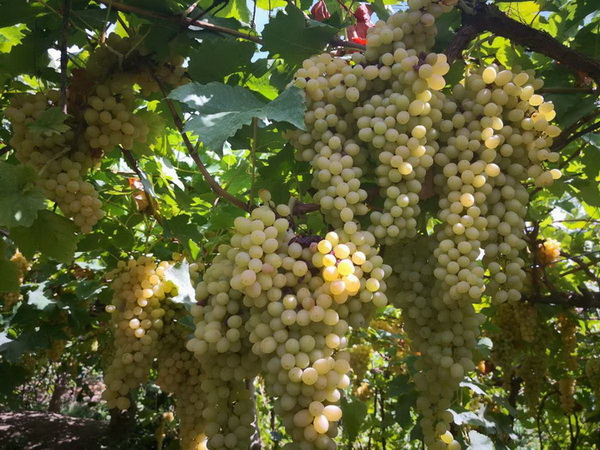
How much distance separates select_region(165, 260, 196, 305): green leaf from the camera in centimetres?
163

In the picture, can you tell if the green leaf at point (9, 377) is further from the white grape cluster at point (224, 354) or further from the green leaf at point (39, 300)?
the white grape cluster at point (224, 354)

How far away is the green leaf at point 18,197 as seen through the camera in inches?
43.1

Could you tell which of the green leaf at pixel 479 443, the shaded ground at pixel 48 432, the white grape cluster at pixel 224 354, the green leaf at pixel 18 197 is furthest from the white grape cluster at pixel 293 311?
the shaded ground at pixel 48 432

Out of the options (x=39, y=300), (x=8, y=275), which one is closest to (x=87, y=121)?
(x=8, y=275)

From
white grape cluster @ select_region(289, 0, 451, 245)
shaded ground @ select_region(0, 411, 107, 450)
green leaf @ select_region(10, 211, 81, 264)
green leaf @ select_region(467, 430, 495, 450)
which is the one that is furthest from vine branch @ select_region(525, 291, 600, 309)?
shaded ground @ select_region(0, 411, 107, 450)

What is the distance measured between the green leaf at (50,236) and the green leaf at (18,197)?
0.20 m

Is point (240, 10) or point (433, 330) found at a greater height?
point (240, 10)

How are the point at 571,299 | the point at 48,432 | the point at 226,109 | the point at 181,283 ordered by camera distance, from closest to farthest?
the point at 226,109
the point at 181,283
the point at 571,299
the point at 48,432

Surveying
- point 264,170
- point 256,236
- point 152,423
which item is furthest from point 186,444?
point 152,423

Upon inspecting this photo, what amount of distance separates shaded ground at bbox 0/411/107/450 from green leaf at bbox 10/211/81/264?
406 cm

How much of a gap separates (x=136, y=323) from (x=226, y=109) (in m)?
0.85

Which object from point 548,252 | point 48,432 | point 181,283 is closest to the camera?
point 181,283

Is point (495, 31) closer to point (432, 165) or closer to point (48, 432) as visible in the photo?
point (432, 165)

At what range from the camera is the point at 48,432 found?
17.1 feet
